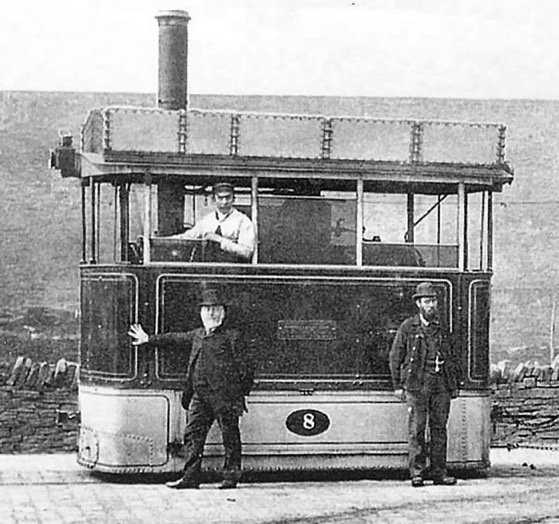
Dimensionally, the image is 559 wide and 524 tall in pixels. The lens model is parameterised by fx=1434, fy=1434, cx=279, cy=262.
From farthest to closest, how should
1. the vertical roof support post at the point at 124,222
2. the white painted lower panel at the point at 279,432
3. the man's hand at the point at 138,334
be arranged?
the vertical roof support post at the point at 124,222 → the white painted lower panel at the point at 279,432 → the man's hand at the point at 138,334

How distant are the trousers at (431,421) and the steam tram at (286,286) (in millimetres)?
355

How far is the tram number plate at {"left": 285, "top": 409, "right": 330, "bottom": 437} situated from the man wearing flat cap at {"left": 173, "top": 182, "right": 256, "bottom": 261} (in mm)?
1356

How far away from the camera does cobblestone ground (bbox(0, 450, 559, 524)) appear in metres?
9.71

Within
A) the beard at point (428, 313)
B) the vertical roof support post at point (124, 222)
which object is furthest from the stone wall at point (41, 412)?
the beard at point (428, 313)

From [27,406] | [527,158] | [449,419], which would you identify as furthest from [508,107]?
[449,419]

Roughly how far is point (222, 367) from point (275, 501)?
47.0 inches

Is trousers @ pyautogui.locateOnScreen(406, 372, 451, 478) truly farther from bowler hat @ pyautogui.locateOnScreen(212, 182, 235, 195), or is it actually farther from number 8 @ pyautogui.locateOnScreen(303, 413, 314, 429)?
bowler hat @ pyautogui.locateOnScreen(212, 182, 235, 195)

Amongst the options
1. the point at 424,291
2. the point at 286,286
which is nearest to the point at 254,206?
the point at 286,286

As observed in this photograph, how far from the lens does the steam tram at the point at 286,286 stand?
1160 cm

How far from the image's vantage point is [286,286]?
1181cm

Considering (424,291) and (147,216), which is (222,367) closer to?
(147,216)

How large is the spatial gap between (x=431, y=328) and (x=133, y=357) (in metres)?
2.44

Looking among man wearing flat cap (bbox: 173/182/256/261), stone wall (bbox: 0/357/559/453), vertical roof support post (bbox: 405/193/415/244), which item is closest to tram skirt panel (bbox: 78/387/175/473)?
man wearing flat cap (bbox: 173/182/256/261)

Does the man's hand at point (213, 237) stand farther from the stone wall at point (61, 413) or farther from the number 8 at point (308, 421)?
the stone wall at point (61, 413)
